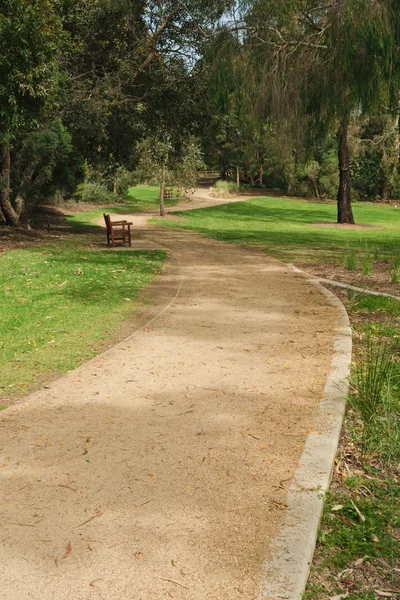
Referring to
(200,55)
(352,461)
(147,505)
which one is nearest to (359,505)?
(352,461)

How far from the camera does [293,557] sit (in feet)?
10.8

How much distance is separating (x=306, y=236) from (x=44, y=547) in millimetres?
21710

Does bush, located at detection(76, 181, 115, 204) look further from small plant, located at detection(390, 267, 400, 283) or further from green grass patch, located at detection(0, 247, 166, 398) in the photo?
small plant, located at detection(390, 267, 400, 283)

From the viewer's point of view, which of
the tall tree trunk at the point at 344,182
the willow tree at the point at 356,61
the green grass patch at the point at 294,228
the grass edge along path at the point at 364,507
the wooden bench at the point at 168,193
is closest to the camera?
the grass edge along path at the point at 364,507

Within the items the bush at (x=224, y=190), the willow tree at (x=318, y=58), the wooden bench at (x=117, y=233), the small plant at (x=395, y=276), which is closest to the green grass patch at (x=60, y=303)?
the wooden bench at (x=117, y=233)

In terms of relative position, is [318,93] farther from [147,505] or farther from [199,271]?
[147,505]

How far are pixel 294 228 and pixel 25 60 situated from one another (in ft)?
54.9

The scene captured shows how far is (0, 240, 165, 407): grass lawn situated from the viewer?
7023 mm

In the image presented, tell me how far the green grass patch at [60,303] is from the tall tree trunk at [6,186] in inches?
145

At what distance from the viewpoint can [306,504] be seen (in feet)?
12.5

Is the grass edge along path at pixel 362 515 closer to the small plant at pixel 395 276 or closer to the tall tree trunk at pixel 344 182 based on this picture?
the small plant at pixel 395 276

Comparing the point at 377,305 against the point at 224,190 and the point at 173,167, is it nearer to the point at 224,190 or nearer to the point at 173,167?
the point at 173,167

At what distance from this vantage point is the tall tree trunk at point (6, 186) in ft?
61.9

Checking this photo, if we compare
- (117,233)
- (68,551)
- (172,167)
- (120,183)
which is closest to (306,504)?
(68,551)
